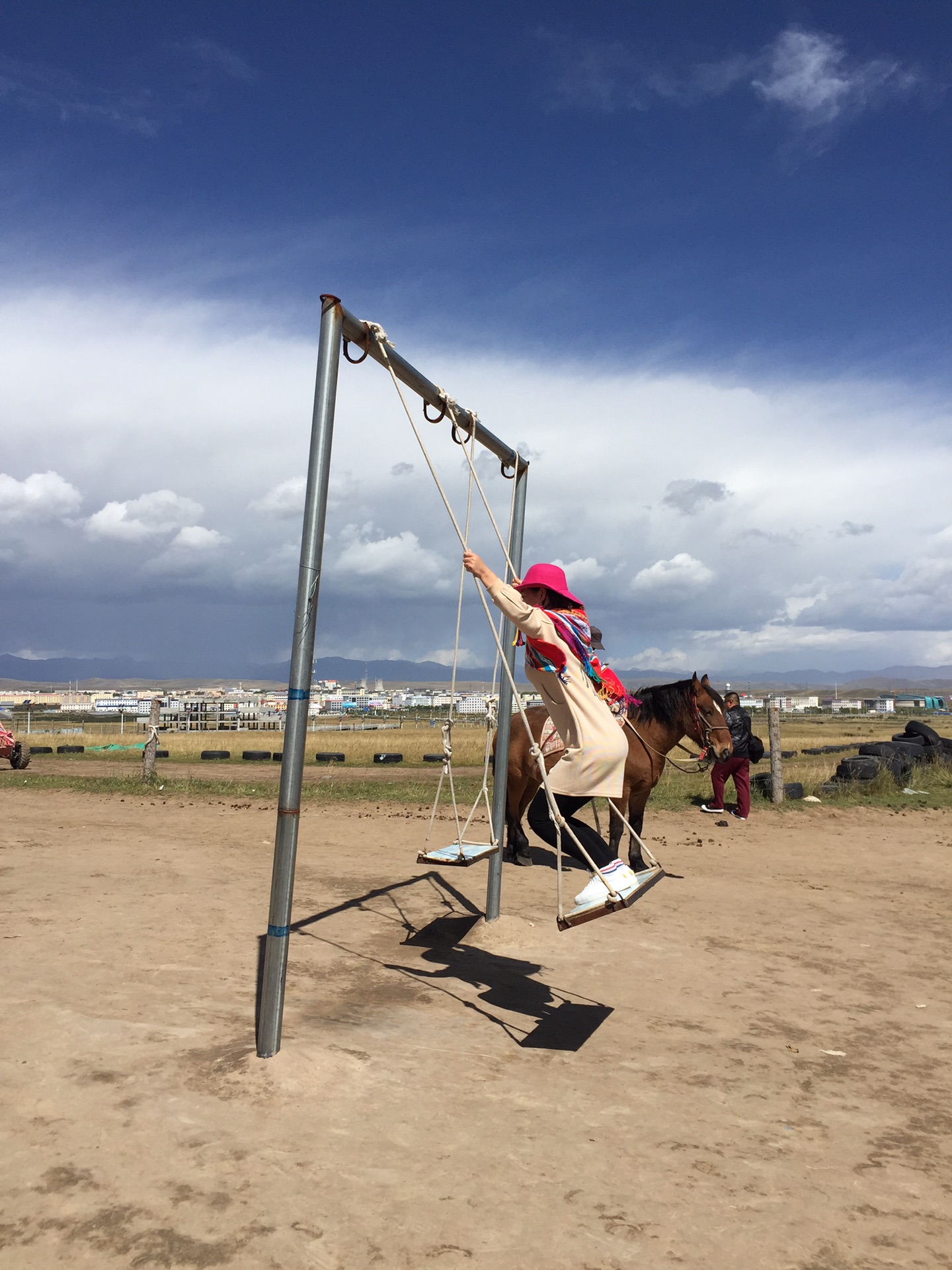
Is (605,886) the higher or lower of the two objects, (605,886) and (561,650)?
the lower

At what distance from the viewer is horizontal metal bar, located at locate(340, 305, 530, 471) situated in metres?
4.82

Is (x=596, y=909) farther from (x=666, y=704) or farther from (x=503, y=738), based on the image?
(x=666, y=704)

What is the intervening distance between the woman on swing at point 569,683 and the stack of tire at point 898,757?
12.2m

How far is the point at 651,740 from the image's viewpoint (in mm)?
9234

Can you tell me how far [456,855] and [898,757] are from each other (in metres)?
13.7

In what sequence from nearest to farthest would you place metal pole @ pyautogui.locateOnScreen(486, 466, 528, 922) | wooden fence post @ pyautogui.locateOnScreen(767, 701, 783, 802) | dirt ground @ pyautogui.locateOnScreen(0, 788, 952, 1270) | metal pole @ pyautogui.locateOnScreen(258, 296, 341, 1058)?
1. dirt ground @ pyautogui.locateOnScreen(0, 788, 952, 1270)
2. metal pole @ pyautogui.locateOnScreen(258, 296, 341, 1058)
3. metal pole @ pyautogui.locateOnScreen(486, 466, 528, 922)
4. wooden fence post @ pyautogui.locateOnScreen(767, 701, 783, 802)

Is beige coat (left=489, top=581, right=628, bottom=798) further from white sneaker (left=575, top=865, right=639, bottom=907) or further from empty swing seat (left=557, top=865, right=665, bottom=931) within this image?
empty swing seat (left=557, top=865, right=665, bottom=931)

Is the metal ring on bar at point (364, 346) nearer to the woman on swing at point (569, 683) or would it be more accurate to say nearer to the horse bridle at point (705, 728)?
the woman on swing at point (569, 683)

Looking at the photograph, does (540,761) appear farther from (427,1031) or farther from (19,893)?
(19,893)

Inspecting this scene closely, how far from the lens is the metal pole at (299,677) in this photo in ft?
13.3

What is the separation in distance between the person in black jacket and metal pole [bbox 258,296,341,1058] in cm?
954

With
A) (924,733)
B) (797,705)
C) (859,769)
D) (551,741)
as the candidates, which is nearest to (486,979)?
(551,741)

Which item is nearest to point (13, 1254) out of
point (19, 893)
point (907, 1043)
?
point (907, 1043)

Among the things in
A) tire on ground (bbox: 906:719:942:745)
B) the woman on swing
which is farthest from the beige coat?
tire on ground (bbox: 906:719:942:745)
